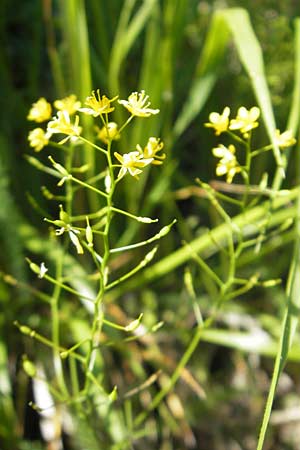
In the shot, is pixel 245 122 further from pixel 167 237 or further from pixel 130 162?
pixel 167 237

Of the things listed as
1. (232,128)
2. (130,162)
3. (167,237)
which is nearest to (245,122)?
(232,128)

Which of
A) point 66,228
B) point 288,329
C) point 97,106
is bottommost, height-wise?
point 288,329

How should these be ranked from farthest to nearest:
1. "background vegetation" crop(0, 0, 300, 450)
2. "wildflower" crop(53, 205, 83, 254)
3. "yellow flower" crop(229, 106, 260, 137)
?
"background vegetation" crop(0, 0, 300, 450) → "yellow flower" crop(229, 106, 260, 137) → "wildflower" crop(53, 205, 83, 254)

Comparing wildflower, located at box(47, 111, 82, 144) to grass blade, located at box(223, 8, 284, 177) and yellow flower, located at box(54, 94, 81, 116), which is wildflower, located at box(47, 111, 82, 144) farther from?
grass blade, located at box(223, 8, 284, 177)

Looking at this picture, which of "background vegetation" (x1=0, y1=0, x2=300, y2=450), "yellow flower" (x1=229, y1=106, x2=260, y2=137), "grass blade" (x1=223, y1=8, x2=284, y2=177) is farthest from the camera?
"background vegetation" (x1=0, y1=0, x2=300, y2=450)

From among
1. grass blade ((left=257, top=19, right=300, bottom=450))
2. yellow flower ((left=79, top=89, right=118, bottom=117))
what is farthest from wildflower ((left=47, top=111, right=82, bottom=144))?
grass blade ((left=257, top=19, right=300, bottom=450))

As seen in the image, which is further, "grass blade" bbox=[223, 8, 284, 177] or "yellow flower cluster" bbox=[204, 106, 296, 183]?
"grass blade" bbox=[223, 8, 284, 177]

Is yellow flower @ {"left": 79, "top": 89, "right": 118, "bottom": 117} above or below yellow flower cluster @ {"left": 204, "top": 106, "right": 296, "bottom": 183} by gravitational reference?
above

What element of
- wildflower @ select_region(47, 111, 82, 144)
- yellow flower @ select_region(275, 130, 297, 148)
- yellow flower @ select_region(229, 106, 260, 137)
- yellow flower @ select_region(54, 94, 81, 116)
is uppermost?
yellow flower @ select_region(54, 94, 81, 116)
